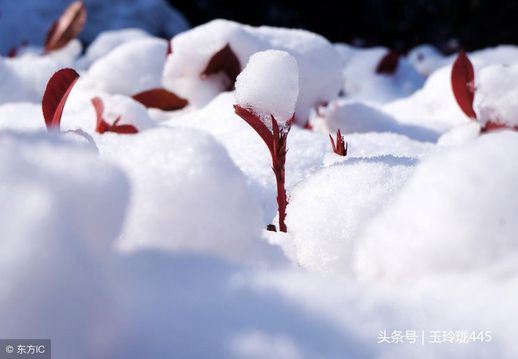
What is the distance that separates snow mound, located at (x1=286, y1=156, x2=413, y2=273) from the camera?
49cm

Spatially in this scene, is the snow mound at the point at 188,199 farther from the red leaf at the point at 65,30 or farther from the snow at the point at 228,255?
the red leaf at the point at 65,30

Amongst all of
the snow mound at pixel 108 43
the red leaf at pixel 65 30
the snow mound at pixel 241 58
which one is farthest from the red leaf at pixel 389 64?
the snow mound at pixel 241 58

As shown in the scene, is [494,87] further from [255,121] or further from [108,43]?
[108,43]

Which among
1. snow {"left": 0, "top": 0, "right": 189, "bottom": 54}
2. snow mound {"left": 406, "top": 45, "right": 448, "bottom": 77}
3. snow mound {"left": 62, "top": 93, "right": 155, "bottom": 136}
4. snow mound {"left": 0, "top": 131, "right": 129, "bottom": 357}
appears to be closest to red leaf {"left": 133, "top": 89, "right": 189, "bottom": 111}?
snow mound {"left": 62, "top": 93, "right": 155, "bottom": 136}

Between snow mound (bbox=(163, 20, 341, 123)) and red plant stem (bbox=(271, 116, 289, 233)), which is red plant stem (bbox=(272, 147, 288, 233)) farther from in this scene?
snow mound (bbox=(163, 20, 341, 123))

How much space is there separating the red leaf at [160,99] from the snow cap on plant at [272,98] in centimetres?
71

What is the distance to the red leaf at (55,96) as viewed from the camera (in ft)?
2.05

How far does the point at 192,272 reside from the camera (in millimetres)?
349

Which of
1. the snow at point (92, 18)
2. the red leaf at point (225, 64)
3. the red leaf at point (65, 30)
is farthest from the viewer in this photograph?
the snow at point (92, 18)

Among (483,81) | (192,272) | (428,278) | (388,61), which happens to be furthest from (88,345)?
(388,61)

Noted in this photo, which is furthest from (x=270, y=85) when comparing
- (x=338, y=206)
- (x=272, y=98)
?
(x=338, y=206)

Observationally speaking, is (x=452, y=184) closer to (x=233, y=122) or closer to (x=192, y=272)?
(x=192, y=272)

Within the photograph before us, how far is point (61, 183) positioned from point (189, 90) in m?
0.99

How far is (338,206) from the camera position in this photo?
20.2 inches
